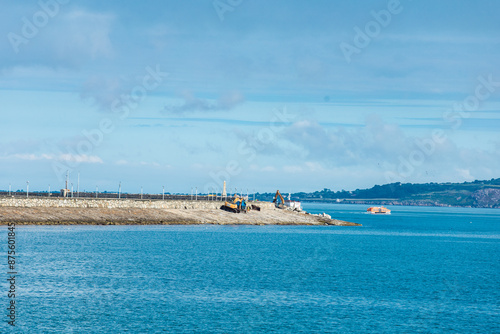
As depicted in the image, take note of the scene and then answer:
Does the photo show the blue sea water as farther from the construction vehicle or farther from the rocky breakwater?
the construction vehicle

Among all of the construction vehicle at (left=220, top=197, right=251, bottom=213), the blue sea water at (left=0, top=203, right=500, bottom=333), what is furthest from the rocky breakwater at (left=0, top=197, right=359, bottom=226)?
the blue sea water at (left=0, top=203, right=500, bottom=333)

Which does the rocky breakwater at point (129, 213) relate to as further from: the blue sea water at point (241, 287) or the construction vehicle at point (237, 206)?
the blue sea water at point (241, 287)

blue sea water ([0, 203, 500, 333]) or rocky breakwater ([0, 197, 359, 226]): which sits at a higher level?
rocky breakwater ([0, 197, 359, 226])

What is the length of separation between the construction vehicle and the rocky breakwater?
1.68 meters

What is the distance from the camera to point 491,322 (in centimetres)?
4916

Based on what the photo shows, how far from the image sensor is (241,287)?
61656mm

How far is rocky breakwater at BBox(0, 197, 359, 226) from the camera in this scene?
→ 121m

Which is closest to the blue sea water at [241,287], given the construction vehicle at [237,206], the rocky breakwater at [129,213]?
the rocky breakwater at [129,213]

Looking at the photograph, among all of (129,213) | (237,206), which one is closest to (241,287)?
(129,213)

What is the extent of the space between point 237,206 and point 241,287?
357ft

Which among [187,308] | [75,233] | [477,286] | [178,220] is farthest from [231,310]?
[178,220]

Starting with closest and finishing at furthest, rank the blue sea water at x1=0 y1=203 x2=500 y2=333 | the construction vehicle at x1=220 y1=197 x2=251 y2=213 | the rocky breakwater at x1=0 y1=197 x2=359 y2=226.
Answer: the blue sea water at x1=0 y1=203 x2=500 y2=333
the rocky breakwater at x1=0 y1=197 x2=359 y2=226
the construction vehicle at x1=220 y1=197 x2=251 y2=213

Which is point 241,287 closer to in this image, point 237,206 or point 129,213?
point 129,213

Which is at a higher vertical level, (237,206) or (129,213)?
(237,206)
